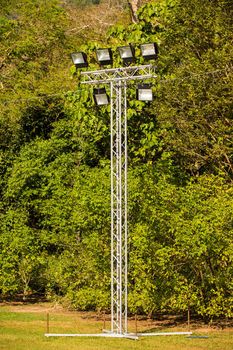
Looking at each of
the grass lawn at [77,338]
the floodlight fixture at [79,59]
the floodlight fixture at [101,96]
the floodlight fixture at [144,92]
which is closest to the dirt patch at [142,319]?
the grass lawn at [77,338]

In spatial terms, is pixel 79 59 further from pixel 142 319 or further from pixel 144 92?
pixel 142 319

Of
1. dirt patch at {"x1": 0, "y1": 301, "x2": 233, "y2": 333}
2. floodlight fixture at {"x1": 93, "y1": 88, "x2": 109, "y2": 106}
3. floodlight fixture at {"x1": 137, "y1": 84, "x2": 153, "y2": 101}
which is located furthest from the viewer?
dirt patch at {"x1": 0, "y1": 301, "x2": 233, "y2": 333}

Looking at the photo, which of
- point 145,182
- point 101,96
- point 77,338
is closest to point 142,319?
point 145,182

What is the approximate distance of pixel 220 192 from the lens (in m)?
19.4

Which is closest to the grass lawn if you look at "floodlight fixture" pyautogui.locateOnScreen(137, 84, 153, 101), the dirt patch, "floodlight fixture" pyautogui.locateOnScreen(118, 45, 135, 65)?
the dirt patch

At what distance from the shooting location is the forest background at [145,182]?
1984 cm

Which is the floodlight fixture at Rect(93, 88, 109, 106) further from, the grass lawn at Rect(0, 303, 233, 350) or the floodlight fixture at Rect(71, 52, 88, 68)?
the grass lawn at Rect(0, 303, 233, 350)

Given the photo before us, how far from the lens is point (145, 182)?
20.7m

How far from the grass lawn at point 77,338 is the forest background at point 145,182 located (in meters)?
0.57

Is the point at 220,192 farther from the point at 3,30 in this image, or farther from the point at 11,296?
the point at 3,30

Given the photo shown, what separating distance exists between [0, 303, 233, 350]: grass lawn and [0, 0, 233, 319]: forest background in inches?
22.4

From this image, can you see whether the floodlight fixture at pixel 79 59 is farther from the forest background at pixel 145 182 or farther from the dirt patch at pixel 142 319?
the dirt patch at pixel 142 319

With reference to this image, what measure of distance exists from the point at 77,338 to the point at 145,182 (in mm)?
4519

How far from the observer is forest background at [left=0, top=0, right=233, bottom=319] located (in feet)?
65.1
